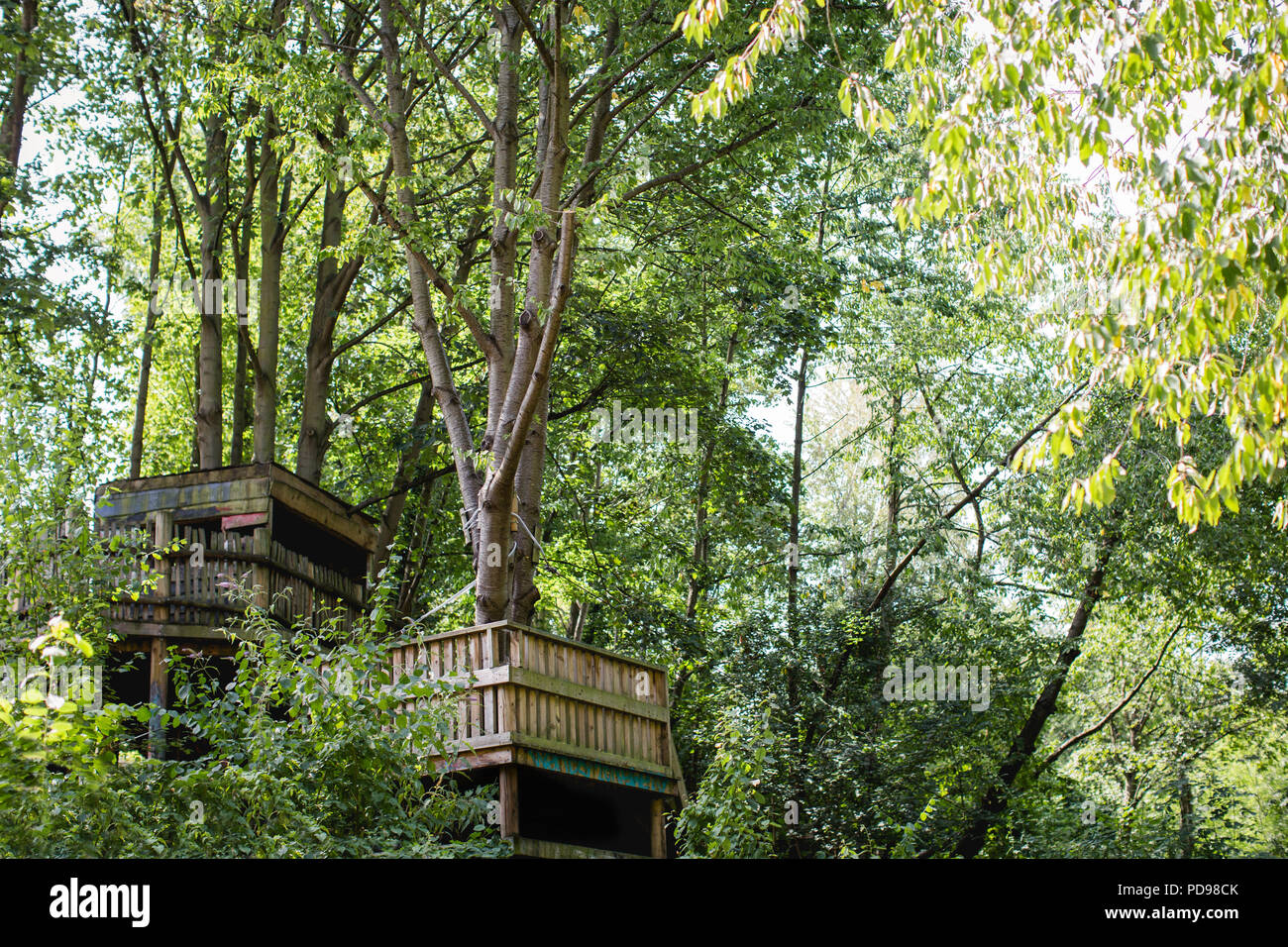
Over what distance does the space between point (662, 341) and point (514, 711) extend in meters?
8.86

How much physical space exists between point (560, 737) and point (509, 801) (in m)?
0.88

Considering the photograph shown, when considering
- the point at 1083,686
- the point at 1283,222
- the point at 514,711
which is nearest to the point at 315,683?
the point at 514,711

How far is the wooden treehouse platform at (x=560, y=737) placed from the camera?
1178cm

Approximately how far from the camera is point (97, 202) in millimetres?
21922

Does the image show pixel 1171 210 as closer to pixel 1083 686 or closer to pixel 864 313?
pixel 864 313

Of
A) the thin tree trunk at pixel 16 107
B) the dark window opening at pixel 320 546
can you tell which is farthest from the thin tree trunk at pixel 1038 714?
the thin tree trunk at pixel 16 107

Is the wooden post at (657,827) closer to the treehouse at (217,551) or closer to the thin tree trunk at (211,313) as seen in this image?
the treehouse at (217,551)

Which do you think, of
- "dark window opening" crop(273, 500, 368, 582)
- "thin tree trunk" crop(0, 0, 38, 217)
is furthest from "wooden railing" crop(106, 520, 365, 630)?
"thin tree trunk" crop(0, 0, 38, 217)

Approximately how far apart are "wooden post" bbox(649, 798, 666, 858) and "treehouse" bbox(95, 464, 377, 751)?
13.6 ft

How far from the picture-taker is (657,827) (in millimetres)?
14141

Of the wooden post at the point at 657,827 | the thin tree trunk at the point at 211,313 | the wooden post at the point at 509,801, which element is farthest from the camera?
the thin tree trunk at the point at 211,313

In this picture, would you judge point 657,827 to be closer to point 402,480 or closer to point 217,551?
point 217,551
